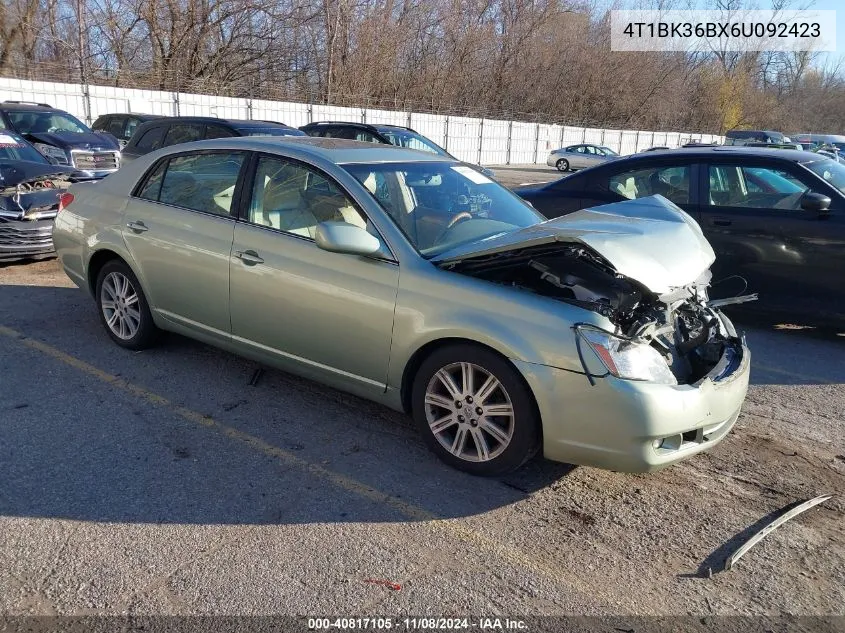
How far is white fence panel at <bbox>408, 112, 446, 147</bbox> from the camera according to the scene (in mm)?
32594

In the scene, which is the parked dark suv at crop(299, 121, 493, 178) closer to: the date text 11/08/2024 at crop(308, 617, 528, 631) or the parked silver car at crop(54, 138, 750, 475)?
the parked silver car at crop(54, 138, 750, 475)

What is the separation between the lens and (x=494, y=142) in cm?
3697

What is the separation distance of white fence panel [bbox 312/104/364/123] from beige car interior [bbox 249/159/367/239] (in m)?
26.5

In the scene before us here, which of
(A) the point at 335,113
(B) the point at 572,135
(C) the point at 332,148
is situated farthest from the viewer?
(B) the point at 572,135

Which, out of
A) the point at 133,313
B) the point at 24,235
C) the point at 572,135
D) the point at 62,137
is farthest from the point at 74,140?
the point at 572,135

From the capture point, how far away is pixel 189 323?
485 cm

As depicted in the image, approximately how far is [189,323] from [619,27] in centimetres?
5705

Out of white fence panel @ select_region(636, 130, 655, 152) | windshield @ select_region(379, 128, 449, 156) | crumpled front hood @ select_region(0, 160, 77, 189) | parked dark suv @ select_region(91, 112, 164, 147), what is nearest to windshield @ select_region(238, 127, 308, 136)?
crumpled front hood @ select_region(0, 160, 77, 189)

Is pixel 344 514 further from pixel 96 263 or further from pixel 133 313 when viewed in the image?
pixel 96 263

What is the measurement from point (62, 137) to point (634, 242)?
1359 cm

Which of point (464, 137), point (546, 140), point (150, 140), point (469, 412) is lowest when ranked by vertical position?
point (469, 412)

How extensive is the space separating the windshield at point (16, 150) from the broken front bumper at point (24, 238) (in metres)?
1.83

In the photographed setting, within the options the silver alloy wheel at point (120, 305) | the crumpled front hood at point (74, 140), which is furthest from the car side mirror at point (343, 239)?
the crumpled front hood at point (74, 140)

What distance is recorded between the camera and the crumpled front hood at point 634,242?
345cm
